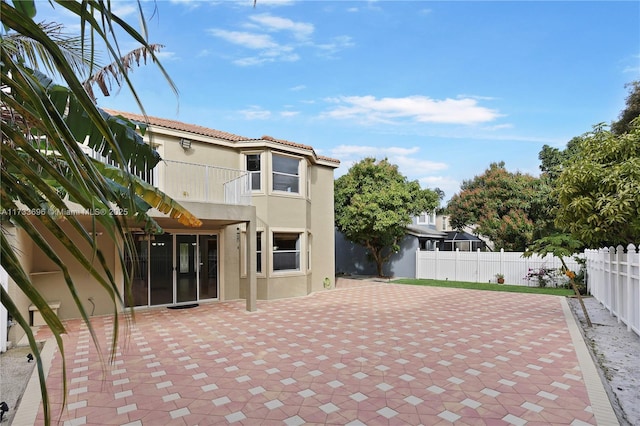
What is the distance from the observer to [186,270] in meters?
14.0

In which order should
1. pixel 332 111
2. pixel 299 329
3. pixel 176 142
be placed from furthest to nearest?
pixel 332 111
pixel 176 142
pixel 299 329

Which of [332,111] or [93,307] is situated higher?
[332,111]

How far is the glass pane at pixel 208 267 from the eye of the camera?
14.3 meters

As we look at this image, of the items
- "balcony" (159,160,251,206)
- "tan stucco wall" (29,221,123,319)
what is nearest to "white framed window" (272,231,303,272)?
"balcony" (159,160,251,206)

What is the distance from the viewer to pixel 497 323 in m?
10.6

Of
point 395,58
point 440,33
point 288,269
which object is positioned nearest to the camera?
point 440,33

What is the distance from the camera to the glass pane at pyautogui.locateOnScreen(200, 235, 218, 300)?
14328 mm

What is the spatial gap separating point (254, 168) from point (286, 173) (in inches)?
53.8

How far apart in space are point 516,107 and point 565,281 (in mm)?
8621

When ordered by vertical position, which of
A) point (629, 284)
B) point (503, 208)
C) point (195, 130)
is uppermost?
point (195, 130)

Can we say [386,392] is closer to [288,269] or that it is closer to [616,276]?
[616,276]

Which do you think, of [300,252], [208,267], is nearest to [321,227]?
[300,252]

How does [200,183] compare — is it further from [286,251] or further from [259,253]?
[286,251]

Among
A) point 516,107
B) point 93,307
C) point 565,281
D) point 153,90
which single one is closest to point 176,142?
point 93,307
